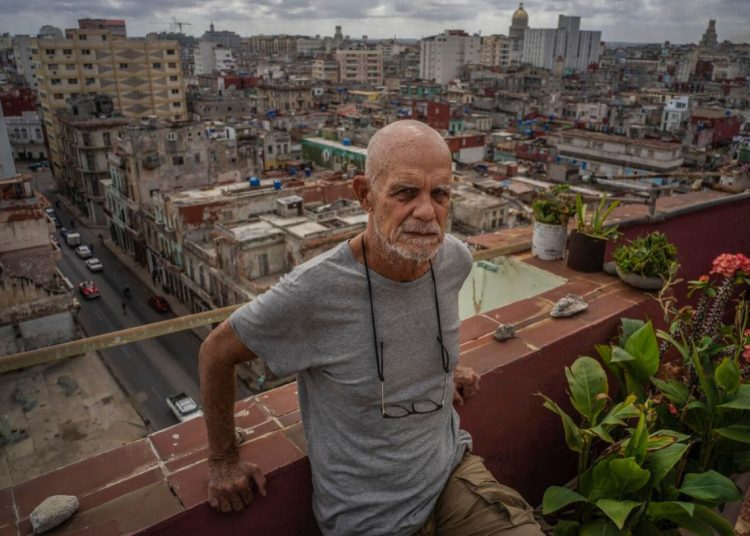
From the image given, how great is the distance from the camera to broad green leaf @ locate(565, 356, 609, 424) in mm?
3016

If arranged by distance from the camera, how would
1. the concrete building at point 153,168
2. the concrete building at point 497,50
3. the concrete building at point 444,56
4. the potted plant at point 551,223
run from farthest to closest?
the concrete building at point 497,50 < the concrete building at point 444,56 < the concrete building at point 153,168 < the potted plant at point 551,223

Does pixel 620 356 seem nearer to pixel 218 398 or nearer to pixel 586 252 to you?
pixel 586 252

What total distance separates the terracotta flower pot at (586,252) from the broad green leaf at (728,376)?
1.96m

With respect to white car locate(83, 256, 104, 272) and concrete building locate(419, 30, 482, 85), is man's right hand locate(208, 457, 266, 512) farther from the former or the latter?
concrete building locate(419, 30, 482, 85)

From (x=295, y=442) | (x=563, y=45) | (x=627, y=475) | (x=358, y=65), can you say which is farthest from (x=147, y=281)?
(x=563, y=45)

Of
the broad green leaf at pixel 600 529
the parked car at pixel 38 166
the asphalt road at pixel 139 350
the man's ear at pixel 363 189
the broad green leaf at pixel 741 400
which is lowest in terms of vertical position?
the asphalt road at pixel 139 350

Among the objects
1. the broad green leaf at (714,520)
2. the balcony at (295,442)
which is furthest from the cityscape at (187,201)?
the broad green leaf at (714,520)

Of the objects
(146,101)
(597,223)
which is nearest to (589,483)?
(597,223)

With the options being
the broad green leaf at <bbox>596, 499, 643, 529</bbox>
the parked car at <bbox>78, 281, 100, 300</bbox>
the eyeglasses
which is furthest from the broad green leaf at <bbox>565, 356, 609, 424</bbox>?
the parked car at <bbox>78, 281, 100, 300</bbox>

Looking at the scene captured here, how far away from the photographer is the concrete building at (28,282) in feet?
52.3

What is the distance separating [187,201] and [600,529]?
2365 centimetres

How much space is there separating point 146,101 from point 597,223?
52.6 m

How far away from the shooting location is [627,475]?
258 cm

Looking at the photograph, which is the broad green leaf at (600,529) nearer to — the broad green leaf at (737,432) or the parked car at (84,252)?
the broad green leaf at (737,432)
